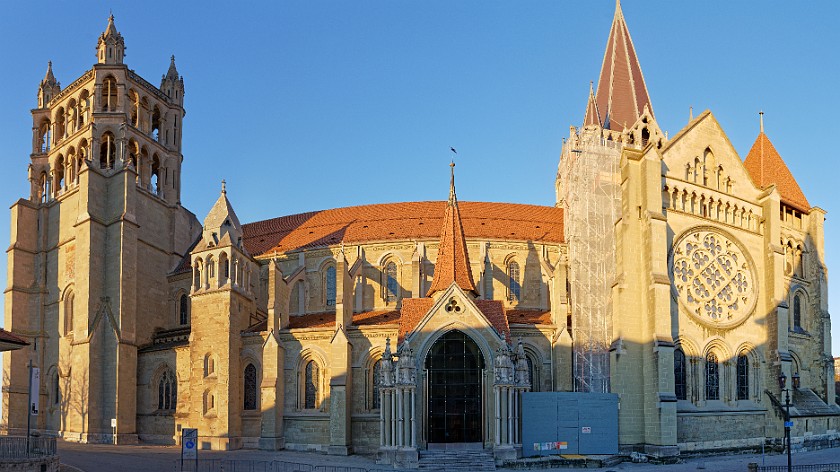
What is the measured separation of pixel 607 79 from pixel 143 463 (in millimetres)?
39057

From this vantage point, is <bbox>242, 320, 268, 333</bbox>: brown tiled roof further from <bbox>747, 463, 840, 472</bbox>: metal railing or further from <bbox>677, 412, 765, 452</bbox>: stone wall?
<bbox>747, 463, 840, 472</bbox>: metal railing

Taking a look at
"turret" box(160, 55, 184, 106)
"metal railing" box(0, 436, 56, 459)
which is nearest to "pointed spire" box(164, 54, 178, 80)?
"turret" box(160, 55, 184, 106)

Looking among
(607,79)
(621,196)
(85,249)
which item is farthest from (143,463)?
(607,79)

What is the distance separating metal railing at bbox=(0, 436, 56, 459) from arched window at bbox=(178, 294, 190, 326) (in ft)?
81.6

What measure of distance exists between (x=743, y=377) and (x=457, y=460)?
1634cm

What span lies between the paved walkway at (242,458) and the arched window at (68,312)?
8.35 m

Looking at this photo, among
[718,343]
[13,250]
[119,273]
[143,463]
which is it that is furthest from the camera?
[13,250]

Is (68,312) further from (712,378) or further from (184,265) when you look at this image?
(712,378)

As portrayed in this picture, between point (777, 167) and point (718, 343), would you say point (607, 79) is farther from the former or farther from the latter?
point (718, 343)

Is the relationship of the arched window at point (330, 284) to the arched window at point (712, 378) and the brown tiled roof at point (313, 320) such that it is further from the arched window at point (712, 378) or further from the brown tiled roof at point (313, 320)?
the arched window at point (712, 378)

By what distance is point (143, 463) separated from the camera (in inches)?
1351

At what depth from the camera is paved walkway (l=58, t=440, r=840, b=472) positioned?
109 feet

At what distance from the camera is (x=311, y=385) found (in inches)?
1705

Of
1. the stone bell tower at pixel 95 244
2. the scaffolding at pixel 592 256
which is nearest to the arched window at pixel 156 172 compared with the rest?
the stone bell tower at pixel 95 244
